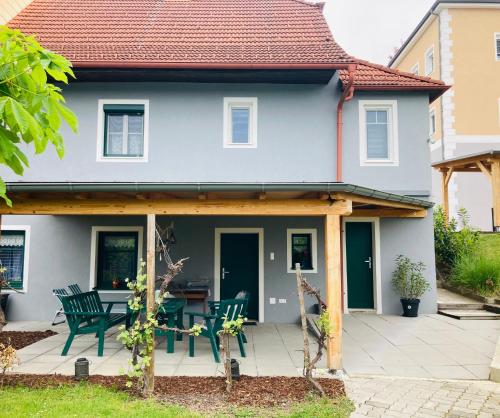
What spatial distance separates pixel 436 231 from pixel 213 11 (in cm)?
880

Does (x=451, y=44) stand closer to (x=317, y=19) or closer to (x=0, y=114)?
(x=317, y=19)

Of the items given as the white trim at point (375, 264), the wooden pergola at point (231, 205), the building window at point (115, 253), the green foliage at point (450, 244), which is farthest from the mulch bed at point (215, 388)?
the green foliage at point (450, 244)

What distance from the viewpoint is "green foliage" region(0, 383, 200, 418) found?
13.4 ft

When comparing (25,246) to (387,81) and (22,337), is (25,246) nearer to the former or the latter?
(22,337)

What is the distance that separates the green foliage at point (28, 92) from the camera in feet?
9.13

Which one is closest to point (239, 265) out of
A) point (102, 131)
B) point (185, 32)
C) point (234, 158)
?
point (234, 158)

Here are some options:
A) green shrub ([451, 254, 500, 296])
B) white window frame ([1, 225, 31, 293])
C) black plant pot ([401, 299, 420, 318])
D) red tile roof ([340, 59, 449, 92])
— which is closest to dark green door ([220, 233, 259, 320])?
black plant pot ([401, 299, 420, 318])

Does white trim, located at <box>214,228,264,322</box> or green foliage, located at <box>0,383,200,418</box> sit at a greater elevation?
white trim, located at <box>214,228,264,322</box>

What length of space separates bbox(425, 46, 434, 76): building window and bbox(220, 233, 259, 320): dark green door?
518 inches

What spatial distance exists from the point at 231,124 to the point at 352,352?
554cm

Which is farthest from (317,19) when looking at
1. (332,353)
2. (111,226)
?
(332,353)

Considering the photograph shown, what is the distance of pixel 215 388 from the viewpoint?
490cm

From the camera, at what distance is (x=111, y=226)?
9.34 m

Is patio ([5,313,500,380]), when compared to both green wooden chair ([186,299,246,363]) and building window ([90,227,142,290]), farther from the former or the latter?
building window ([90,227,142,290])
